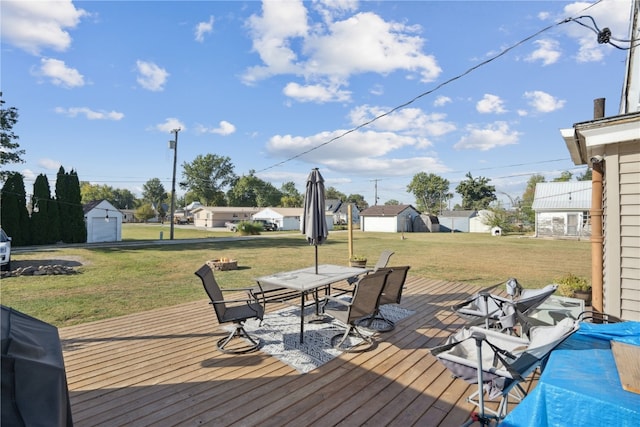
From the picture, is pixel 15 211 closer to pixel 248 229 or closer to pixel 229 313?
pixel 248 229

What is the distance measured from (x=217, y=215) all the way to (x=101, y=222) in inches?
1040

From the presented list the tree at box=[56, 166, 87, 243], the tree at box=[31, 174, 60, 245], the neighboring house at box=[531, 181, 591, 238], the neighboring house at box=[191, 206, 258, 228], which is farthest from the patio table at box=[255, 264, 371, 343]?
the neighboring house at box=[191, 206, 258, 228]

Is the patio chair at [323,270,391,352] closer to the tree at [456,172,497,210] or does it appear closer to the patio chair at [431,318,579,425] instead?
the patio chair at [431,318,579,425]

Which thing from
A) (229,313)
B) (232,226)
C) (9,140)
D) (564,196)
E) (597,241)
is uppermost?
(9,140)

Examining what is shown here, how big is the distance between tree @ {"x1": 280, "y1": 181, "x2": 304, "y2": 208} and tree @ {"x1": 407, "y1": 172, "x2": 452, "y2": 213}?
2846cm

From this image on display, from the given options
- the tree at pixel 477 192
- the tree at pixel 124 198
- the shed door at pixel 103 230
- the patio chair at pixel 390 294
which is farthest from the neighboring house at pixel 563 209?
the tree at pixel 124 198

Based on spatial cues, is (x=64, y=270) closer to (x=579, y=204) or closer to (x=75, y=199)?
(x=75, y=199)

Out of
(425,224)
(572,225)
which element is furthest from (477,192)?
(572,225)

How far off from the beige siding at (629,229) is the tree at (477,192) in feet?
177

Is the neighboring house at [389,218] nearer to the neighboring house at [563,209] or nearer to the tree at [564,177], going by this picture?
the neighboring house at [563,209]

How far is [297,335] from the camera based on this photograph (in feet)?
15.1

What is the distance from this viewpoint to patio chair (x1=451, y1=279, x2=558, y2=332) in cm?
377

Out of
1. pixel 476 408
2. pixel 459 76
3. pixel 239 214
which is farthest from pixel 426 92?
pixel 239 214

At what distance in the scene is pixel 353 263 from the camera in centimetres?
849
